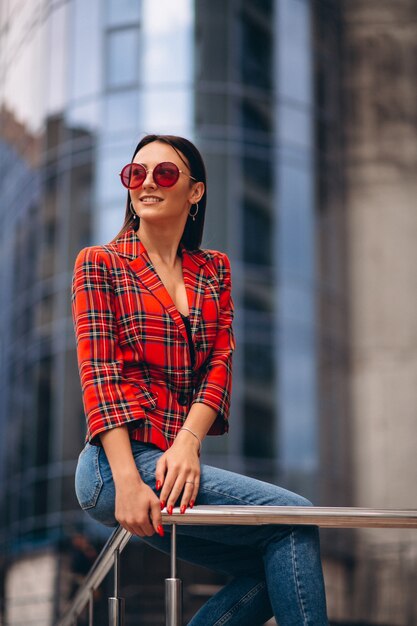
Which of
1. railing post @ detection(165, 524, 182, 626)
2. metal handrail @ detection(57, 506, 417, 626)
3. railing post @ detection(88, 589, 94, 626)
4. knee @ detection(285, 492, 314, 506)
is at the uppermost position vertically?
knee @ detection(285, 492, 314, 506)

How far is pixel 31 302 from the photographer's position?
845 inches

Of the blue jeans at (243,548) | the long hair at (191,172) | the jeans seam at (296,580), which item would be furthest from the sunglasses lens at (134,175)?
the jeans seam at (296,580)

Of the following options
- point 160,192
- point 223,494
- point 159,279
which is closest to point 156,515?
point 223,494

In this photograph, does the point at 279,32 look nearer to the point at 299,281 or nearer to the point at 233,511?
the point at 299,281

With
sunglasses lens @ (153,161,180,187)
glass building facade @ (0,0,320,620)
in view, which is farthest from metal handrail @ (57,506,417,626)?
glass building facade @ (0,0,320,620)

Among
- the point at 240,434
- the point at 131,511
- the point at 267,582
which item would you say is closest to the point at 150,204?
the point at 131,511

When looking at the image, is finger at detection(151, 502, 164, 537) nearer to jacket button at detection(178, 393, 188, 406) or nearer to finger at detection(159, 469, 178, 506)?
finger at detection(159, 469, 178, 506)

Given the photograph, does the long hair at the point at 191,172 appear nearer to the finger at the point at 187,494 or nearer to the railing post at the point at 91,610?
the finger at the point at 187,494

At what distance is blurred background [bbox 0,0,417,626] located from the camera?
2011 cm

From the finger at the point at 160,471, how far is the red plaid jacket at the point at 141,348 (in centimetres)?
12

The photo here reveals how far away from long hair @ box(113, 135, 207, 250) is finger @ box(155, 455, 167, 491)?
0.81 m

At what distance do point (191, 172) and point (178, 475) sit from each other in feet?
3.46

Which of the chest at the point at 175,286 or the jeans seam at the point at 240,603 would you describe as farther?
the chest at the point at 175,286

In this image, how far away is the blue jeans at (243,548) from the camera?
9.77 feet
